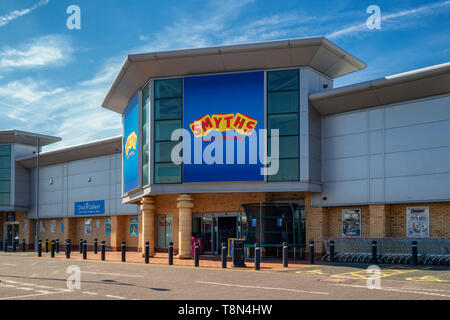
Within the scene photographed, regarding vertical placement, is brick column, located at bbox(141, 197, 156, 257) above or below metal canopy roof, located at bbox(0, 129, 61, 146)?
below

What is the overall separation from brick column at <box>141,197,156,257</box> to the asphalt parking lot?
10.1 metres

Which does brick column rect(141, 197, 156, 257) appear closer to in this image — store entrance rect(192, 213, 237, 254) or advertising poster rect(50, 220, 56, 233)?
store entrance rect(192, 213, 237, 254)

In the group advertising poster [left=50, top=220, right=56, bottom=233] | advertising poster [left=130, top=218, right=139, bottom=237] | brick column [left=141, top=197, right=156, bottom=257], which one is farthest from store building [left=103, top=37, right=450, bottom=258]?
advertising poster [left=50, top=220, right=56, bottom=233]

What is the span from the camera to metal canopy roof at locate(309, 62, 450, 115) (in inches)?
848

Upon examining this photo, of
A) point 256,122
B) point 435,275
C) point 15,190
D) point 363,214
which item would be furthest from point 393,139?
point 15,190

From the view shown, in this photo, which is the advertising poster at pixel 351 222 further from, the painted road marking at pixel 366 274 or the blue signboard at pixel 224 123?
the painted road marking at pixel 366 274

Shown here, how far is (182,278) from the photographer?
53.6ft

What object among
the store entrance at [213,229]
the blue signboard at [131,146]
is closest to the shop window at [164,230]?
the store entrance at [213,229]

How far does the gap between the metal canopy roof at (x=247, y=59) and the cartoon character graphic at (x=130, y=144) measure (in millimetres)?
4019

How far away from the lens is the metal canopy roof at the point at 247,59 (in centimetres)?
2416

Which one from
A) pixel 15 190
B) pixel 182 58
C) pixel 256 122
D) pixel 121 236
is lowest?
pixel 121 236

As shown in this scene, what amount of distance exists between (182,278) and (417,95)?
1341 centimetres
